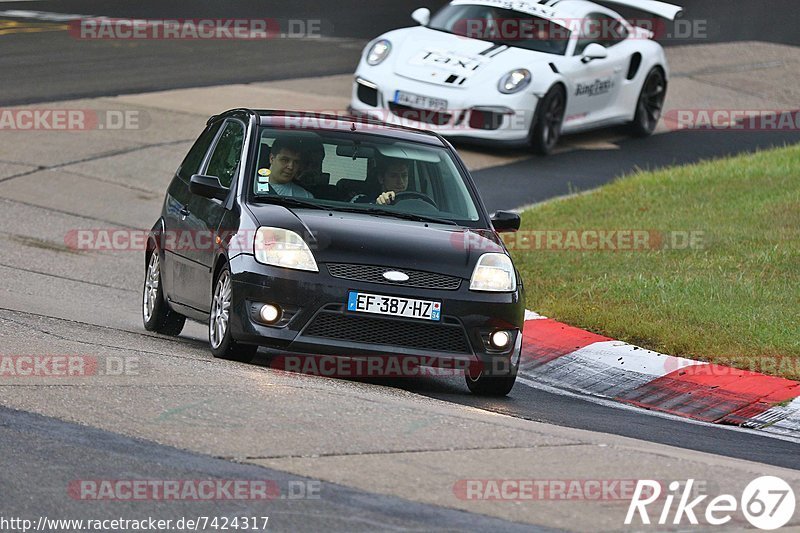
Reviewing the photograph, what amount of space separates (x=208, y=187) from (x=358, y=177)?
34.9 inches

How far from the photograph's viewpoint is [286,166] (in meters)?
9.61

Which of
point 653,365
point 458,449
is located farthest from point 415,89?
point 458,449

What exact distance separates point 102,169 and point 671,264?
6769 millimetres

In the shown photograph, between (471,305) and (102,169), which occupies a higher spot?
(471,305)

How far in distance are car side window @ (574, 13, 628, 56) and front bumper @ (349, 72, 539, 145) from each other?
4.56 feet

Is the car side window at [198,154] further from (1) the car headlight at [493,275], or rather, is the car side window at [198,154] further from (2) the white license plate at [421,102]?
(2) the white license plate at [421,102]

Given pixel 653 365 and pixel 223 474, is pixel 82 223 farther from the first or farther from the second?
pixel 223 474

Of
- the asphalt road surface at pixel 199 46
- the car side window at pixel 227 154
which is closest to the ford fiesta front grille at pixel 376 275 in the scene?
the car side window at pixel 227 154

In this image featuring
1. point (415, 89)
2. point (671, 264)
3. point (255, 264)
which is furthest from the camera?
point (415, 89)

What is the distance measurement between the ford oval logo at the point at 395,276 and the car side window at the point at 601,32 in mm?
10953

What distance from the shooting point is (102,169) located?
1703cm

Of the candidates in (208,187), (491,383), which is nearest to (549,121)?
(208,187)

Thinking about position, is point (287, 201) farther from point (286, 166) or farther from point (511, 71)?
point (511, 71)

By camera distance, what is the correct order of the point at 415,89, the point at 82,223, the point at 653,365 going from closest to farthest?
the point at 653,365, the point at 82,223, the point at 415,89
